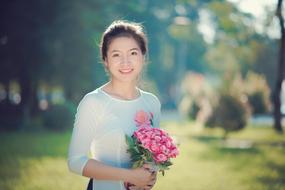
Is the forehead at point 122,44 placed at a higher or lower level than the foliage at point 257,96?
lower

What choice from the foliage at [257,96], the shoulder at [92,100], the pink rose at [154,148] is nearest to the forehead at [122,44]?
the shoulder at [92,100]

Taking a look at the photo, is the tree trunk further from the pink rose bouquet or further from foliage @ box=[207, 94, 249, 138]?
the pink rose bouquet

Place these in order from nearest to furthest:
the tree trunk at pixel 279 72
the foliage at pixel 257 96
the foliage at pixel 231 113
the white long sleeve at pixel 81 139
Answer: the white long sleeve at pixel 81 139 < the foliage at pixel 231 113 < the tree trunk at pixel 279 72 < the foliage at pixel 257 96

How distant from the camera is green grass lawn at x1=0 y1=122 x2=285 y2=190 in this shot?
938cm

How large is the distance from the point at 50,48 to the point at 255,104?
1335 cm

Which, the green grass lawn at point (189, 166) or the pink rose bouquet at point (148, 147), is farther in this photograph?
the green grass lawn at point (189, 166)

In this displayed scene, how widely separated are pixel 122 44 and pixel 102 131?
21.8 inches

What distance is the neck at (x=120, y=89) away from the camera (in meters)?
2.89

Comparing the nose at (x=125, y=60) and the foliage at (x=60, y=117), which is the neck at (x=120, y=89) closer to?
the nose at (x=125, y=60)

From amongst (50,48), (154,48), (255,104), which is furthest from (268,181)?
(154,48)

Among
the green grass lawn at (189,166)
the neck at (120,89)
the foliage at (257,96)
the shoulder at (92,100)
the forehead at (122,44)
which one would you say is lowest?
the green grass lawn at (189,166)

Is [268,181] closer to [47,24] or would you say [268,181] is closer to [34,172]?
[34,172]

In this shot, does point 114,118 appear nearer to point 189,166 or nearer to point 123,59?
point 123,59

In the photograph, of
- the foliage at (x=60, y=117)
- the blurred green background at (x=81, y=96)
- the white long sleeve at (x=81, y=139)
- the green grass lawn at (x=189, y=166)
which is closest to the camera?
the white long sleeve at (x=81, y=139)
